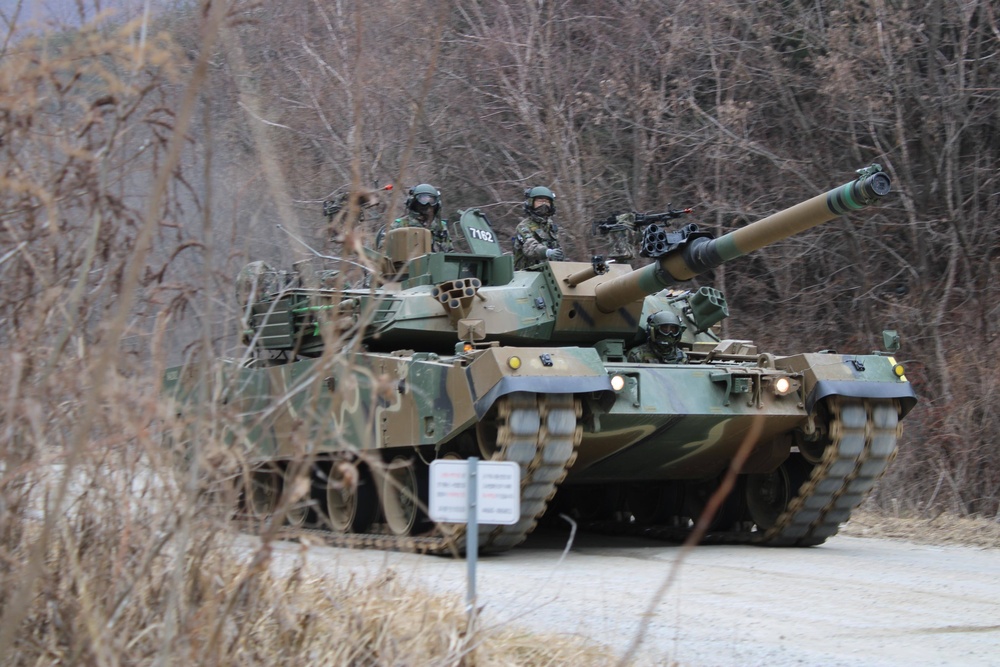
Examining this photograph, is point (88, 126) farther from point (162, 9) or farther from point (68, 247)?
point (162, 9)

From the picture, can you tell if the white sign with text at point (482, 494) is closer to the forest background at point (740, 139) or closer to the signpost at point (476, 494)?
the signpost at point (476, 494)

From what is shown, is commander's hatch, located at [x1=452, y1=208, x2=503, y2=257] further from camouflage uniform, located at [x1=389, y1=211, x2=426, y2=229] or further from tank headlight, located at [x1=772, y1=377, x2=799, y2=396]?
tank headlight, located at [x1=772, y1=377, x2=799, y2=396]

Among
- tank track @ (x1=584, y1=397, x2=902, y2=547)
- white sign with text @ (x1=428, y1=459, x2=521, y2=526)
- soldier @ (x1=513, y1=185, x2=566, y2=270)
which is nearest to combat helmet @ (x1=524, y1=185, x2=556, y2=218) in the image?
soldier @ (x1=513, y1=185, x2=566, y2=270)

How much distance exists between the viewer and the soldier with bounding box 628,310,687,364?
11.9 metres

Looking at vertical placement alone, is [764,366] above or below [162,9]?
below

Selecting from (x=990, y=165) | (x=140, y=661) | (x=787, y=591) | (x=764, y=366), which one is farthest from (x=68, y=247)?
(x=990, y=165)

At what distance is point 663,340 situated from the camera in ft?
39.1

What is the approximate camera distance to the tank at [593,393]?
32.6 feet

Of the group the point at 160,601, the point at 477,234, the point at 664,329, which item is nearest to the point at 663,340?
the point at 664,329

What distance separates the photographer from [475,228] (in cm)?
1305

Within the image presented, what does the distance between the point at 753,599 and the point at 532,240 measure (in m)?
5.46

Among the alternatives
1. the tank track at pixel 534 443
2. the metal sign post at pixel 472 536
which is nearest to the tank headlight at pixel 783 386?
the tank track at pixel 534 443

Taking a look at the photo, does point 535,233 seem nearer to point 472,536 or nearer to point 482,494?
point 482,494

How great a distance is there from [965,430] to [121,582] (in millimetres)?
12443
